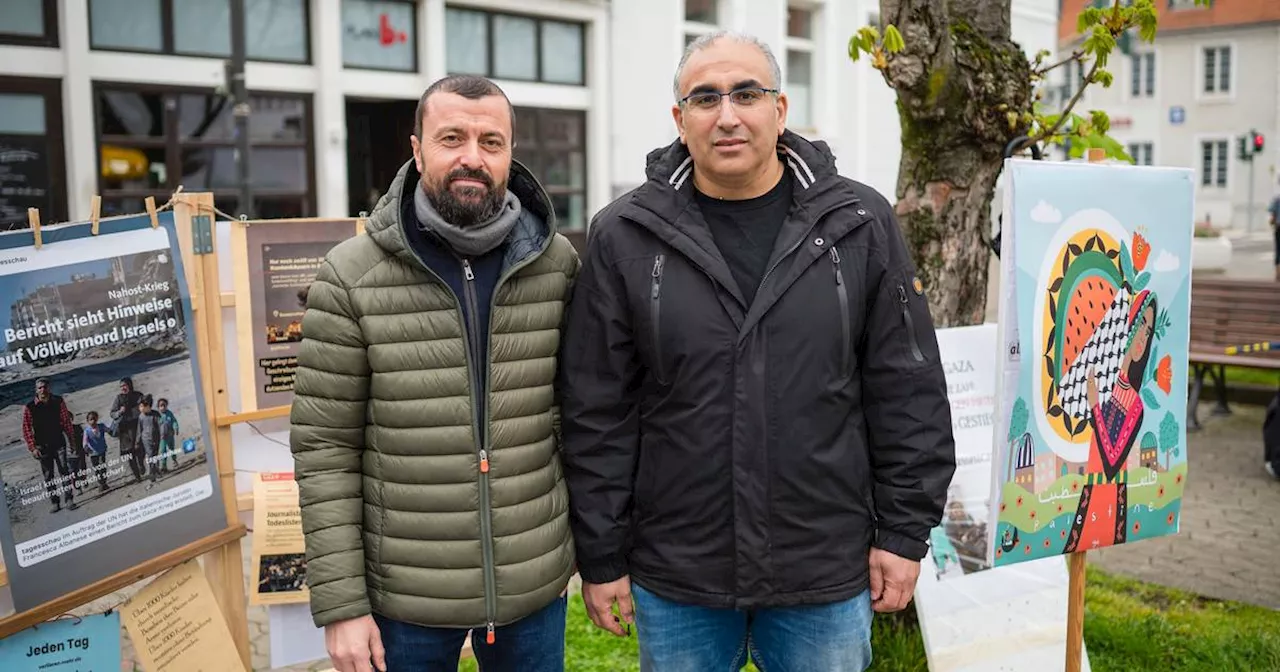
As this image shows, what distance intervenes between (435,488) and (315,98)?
11.4 m

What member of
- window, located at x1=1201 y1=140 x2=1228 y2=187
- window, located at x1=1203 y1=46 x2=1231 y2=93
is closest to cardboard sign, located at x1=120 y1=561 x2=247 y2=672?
window, located at x1=1201 y1=140 x2=1228 y2=187

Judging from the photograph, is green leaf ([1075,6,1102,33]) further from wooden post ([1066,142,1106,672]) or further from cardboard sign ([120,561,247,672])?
cardboard sign ([120,561,247,672])

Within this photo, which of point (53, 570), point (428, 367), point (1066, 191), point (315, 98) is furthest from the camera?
point (315, 98)

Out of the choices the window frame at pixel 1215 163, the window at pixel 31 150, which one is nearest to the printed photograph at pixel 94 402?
the window at pixel 31 150

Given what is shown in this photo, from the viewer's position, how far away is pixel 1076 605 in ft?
11.3

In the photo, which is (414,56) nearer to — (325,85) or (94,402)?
(325,85)

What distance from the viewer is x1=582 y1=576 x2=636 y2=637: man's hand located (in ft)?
8.59

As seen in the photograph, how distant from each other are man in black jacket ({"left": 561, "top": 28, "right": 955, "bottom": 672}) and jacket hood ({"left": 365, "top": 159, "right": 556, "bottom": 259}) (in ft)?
0.52

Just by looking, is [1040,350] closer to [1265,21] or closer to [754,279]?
[754,279]

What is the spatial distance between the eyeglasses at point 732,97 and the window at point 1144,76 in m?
50.9

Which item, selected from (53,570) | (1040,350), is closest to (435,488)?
(53,570)

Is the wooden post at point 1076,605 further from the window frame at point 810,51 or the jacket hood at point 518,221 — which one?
the window frame at point 810,51

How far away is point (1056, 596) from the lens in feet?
12.8

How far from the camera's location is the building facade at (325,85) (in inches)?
430
